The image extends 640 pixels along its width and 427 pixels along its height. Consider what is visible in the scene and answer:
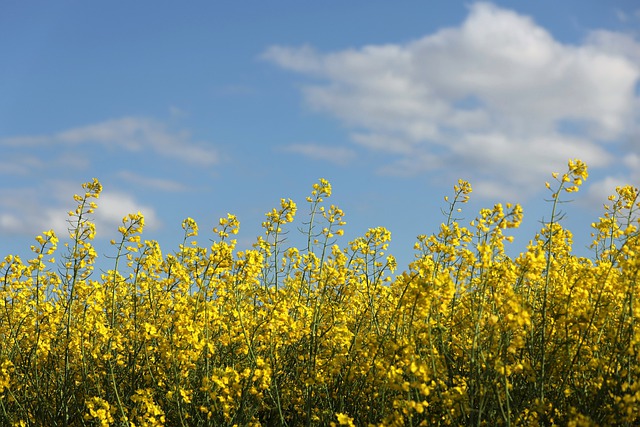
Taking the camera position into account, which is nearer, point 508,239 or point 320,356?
point 508,239

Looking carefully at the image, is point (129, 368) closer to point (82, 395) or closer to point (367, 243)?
point (82, 395)

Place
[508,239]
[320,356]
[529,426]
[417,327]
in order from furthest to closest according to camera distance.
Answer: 1. [320,356]
2. [417,327]
3. [508,239]
4. [529,426]

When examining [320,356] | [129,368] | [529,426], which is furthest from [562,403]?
[129,368]

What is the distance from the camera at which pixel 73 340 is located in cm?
634

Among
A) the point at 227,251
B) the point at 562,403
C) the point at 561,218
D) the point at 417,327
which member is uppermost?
the point at 561,218

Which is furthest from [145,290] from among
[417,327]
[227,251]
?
[417,327]

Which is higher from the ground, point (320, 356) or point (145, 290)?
point (145, 290)

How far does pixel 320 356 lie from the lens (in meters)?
6.25

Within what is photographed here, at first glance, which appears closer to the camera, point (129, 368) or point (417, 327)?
point (417, 327)

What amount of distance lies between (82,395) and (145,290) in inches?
46.3

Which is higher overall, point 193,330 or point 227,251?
point 227,251

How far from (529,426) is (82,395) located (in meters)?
4.30

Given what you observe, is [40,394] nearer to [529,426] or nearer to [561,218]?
[529,426]

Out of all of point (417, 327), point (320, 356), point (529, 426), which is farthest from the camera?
point (320, 356)
